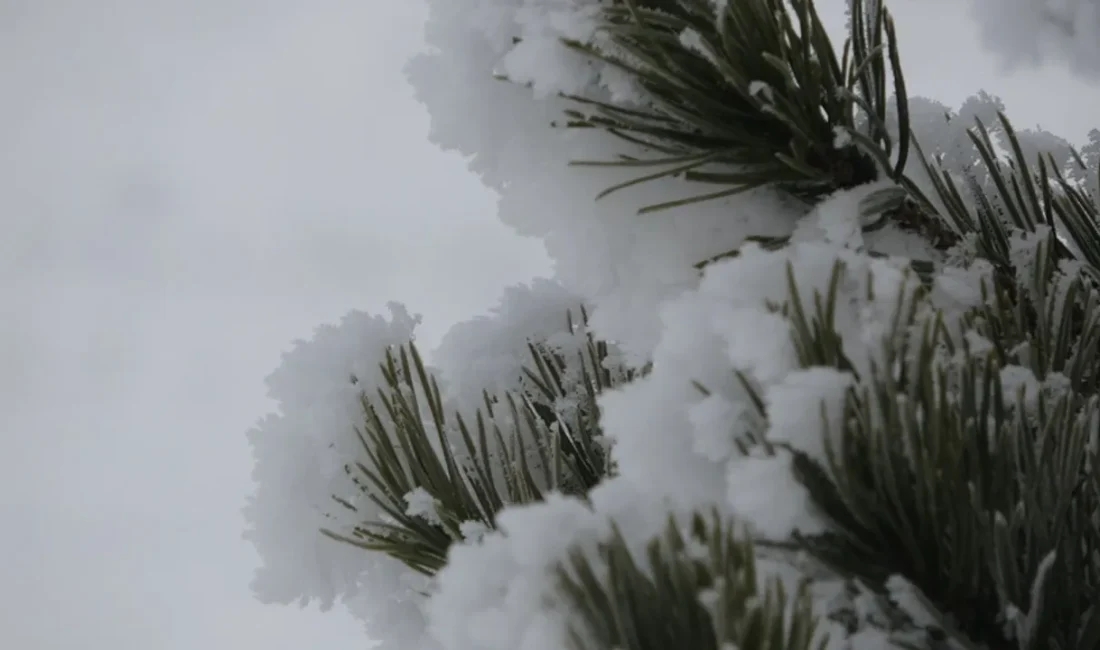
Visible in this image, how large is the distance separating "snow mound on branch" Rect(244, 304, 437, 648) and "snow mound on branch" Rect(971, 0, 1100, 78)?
1.26 metres

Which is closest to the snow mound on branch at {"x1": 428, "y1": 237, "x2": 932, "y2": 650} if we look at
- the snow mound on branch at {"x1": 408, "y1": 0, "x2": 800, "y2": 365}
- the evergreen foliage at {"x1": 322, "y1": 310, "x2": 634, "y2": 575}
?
the snow mound on branch at {"x1": 408, "y1": 0, "x2": 800, "y2": 365}

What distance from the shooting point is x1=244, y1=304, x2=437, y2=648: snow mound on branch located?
4.34 feet

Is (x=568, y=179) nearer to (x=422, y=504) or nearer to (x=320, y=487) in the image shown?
(x=422, y=504)

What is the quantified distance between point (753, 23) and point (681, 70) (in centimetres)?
9

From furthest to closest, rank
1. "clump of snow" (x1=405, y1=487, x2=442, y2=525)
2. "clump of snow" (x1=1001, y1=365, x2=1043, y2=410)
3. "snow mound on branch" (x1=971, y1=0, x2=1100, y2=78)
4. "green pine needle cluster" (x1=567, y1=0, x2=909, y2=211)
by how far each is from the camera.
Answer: "snow mound on branch" (x1=971, y1=0, x2=1100, y2=78)
"clump of snow" (x1=405, y1=487, x2=442, y2=525)
"green pine needle cluster" (x1=567, y1=0, x2=909, y2=211)
"clump of snow" (x1=1001, y1=365, x2=1043, y2=410)

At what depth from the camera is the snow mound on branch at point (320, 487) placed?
1.32 metres

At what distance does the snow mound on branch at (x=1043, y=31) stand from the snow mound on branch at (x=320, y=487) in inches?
49.6

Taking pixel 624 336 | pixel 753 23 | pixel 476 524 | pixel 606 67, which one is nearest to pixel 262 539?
pixel 476 524

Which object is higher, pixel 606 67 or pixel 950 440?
pixel 606 67

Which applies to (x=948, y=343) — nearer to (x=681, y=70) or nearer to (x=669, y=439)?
(x=669, y=439)

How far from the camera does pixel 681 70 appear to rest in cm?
92

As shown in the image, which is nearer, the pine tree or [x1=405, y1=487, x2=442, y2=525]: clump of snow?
the pine tree

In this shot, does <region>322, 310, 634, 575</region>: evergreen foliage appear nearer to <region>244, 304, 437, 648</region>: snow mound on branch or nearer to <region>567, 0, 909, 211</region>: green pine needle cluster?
<region>244, 304, 437, 648</region>: snow mound on branch

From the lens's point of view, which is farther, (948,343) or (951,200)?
(951,200)
